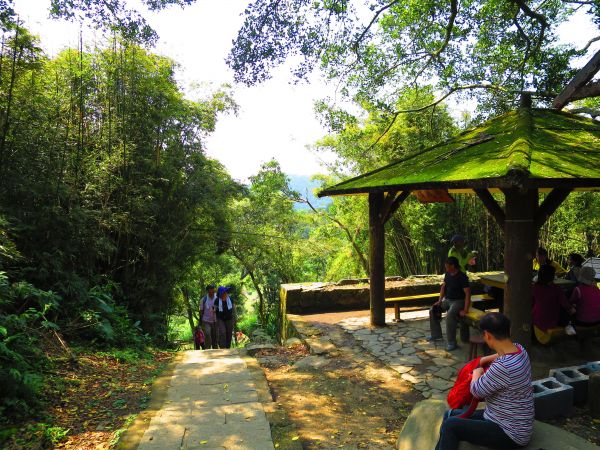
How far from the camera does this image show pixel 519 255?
4219mm

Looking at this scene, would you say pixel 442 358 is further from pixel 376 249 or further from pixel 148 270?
pixel 148 270

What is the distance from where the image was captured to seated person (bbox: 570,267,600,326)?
4863 millimetres

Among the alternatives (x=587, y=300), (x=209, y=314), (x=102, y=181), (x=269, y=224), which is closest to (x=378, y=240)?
(x=587, y=300)

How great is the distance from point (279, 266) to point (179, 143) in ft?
31.3

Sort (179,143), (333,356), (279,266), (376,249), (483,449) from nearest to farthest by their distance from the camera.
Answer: (483,449)
(333,356)
(376,249)
(179,143)
(279,266)

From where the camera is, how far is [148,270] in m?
9.61

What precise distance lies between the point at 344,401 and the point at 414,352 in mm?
1802

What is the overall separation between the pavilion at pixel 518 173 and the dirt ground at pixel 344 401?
1.43m

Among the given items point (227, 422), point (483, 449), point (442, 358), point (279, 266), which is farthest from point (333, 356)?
point (279, 266)

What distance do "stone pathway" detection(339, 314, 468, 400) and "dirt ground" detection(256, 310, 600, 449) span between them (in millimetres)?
164

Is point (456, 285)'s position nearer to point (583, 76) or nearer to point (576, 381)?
point (576, 381)

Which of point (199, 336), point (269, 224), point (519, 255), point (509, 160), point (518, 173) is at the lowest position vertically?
point (199, 336)

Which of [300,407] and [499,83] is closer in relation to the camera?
[300,407]

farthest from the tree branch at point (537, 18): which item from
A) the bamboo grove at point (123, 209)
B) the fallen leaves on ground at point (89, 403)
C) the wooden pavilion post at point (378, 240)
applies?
the fallen leaves on ground at point (89, 403)
